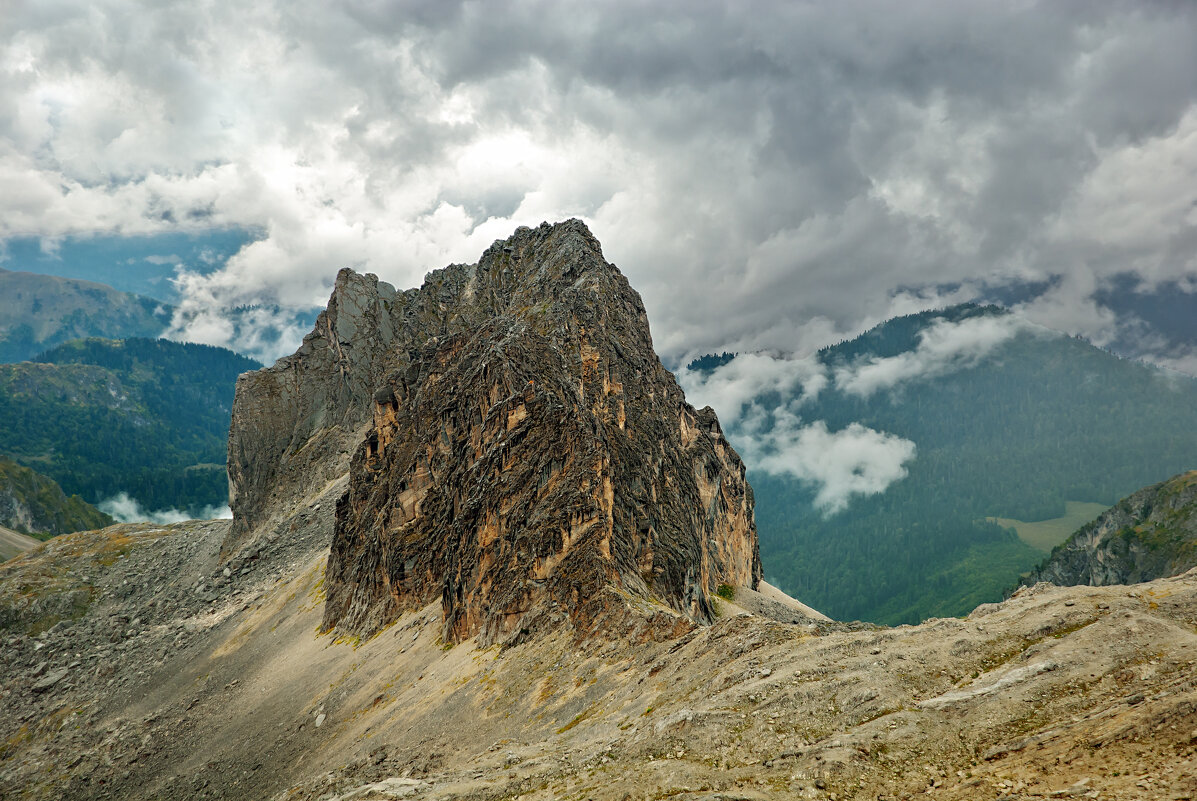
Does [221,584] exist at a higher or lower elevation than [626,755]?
lower

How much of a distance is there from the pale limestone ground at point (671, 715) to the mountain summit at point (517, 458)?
271 inches

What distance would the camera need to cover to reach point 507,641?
5638 cm

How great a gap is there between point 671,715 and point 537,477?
3904 cm

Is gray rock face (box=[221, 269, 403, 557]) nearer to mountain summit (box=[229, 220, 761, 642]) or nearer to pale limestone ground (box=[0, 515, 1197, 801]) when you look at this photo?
mountain summit (box=[229, 220, 761, 642])

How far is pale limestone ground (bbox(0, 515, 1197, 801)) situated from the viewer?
74.7ft

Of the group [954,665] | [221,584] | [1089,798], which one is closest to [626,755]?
[954,665]

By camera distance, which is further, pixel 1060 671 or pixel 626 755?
pixel 626 755

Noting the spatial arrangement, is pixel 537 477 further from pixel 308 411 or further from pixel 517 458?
pixel 308 411

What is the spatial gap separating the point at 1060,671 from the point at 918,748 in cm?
748

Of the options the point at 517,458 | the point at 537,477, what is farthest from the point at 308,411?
the point at 537,477

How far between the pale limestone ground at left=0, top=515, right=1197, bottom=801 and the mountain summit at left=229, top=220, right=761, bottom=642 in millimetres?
6885

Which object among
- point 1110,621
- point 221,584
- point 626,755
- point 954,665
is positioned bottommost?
point 221,584

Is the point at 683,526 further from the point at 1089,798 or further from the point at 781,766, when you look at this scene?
the point at 1089,798

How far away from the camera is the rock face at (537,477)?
2459 inches
